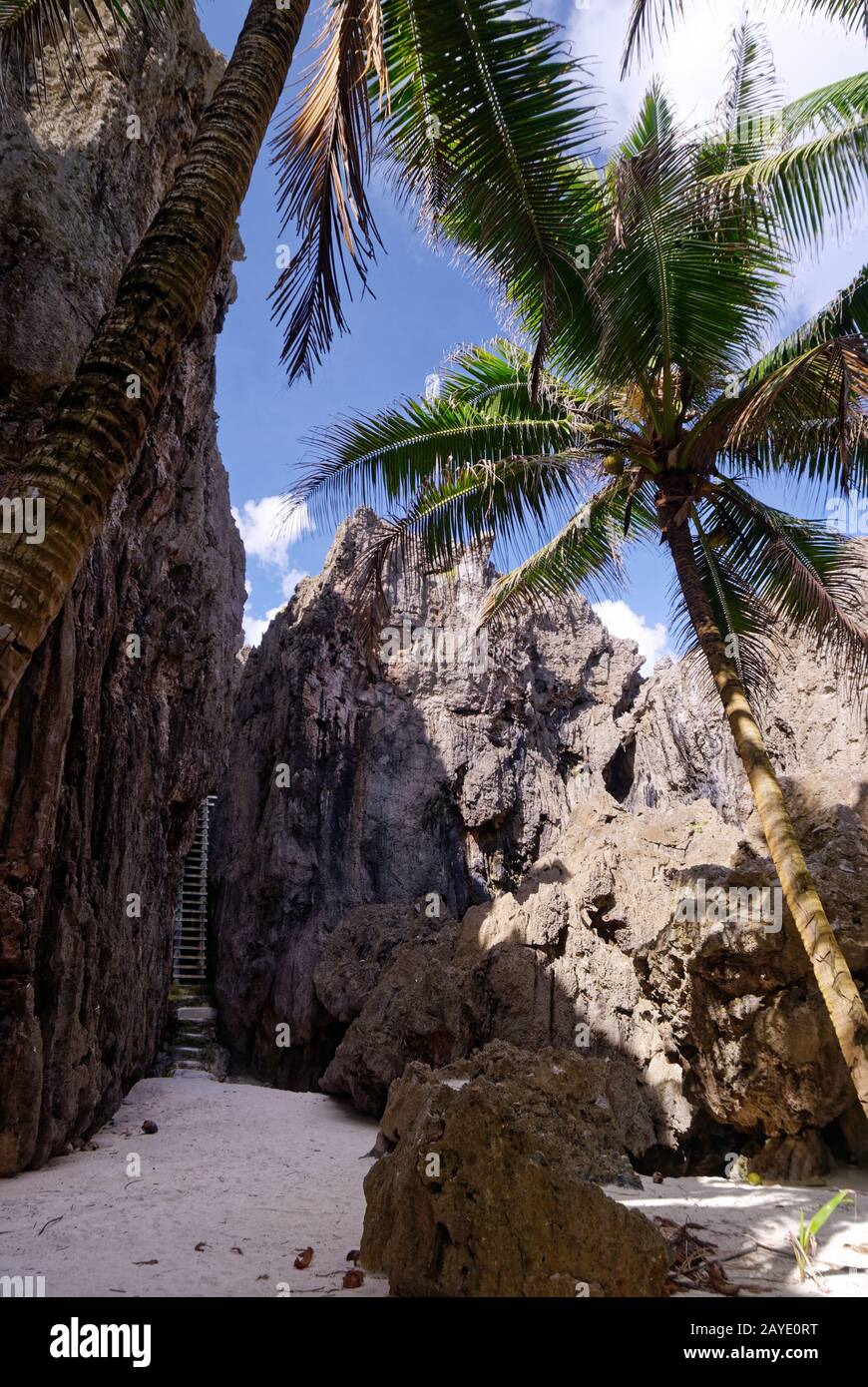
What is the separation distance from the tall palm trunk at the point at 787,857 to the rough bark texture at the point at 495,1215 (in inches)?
70.1

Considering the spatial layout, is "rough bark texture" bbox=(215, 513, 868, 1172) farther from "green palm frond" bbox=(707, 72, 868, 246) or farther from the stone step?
"green palm frond" bbox=(707, 72, 868, 246)

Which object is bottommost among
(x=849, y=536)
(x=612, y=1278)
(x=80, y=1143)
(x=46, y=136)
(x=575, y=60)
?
(x=80, y=1143)

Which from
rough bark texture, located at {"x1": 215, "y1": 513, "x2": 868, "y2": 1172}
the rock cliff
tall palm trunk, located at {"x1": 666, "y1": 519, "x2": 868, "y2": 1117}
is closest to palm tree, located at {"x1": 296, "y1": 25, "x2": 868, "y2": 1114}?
tall palm trunk, located at {"x1": 666, "y1": 519, "x2": 868, "y2": 1117}

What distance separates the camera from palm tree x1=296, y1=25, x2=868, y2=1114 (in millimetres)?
5641

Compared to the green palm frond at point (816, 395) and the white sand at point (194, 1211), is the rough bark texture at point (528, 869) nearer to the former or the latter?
the white sand at point (194, 1211)

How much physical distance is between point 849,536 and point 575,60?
15.9 feet

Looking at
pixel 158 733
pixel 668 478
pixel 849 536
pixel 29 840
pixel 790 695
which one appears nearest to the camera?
pixel 29 840

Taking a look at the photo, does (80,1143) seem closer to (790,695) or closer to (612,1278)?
(612,1278)

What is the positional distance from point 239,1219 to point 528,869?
13.2m

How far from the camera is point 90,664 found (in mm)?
7684

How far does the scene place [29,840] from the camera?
20.7 feet

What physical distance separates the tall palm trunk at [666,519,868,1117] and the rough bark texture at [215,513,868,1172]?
1.97 m

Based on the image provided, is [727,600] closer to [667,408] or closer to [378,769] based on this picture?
[667,408]
